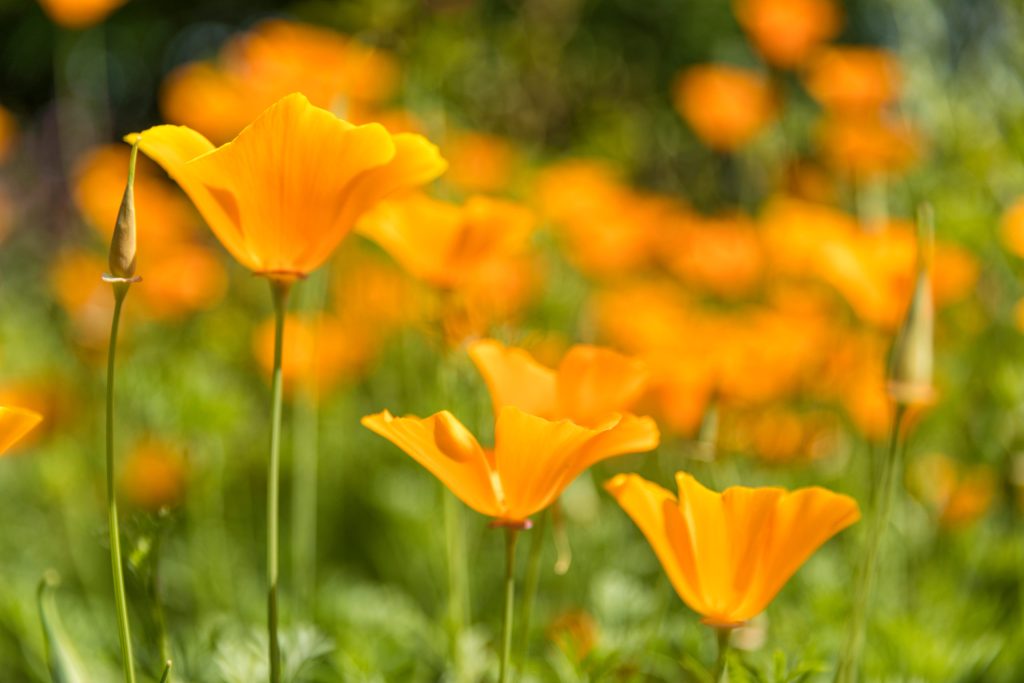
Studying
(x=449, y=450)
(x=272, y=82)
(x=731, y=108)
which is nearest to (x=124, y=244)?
(x=449, y=450)

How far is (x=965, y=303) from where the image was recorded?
5.63 ft

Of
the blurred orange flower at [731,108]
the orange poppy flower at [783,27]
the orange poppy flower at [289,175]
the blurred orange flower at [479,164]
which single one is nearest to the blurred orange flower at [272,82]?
the blurred orange flower at [479,164]

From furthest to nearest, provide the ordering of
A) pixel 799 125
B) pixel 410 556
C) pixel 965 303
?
pixel 799 125
pixel 965 303
pixel 410 556

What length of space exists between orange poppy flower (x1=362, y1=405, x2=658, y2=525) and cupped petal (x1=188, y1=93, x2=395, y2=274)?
0.13m

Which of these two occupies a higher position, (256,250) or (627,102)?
(256,250)

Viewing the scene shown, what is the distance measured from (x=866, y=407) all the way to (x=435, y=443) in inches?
32.3

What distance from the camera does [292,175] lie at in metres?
0.65

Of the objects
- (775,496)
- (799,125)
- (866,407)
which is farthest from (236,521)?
(799,125)

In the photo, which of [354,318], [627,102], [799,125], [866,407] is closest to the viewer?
[866,407]

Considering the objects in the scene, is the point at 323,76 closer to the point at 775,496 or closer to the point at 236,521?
the point at 236,521

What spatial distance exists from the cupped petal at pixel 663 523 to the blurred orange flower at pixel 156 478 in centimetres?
96

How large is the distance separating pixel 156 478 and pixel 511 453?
1008 millimetres

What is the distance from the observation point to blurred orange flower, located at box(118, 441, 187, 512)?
4.88ft

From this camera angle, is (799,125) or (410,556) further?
(799,125)
